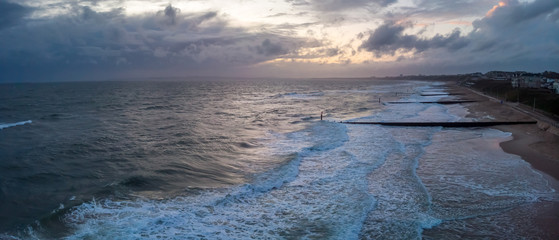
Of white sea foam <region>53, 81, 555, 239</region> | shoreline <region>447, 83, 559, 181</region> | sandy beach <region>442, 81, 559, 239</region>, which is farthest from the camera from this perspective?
shoreline <region>447, 83, 559, 181</region>

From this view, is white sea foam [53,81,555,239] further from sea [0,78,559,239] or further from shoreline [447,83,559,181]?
shoreline [447,83,559,181]

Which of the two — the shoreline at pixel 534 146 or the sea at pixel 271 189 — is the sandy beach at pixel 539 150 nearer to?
the shoreline at pixel 534 146

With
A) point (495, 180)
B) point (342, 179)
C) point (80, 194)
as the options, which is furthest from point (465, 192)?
point (80, 194)

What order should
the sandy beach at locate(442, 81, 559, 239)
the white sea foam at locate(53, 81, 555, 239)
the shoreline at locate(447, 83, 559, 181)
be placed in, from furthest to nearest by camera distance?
1. the shoreline at locate(447, 83, 559, 181)
2. the sandy beach at locate(442, 81, 559, 239)
3. the white sea foam at locate(53, 81, 555, 239)

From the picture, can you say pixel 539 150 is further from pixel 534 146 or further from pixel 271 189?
pixel 271 189

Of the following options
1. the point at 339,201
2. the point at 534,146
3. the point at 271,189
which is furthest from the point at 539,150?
the point at 271,189

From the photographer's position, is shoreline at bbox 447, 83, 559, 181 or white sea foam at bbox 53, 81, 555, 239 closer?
white sea foam at bbox 53, 81, 555, 239

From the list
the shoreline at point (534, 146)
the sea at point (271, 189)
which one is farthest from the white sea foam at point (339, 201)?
the shoreline at point (534, 146)

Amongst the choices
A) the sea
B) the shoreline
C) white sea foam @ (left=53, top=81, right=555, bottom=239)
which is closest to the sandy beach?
the shoreline

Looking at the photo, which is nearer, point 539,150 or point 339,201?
point 339,201

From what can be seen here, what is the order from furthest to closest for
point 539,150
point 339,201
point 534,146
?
point 534,146 → point 539,150 → point 339,201

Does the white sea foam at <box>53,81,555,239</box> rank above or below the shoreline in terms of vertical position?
below

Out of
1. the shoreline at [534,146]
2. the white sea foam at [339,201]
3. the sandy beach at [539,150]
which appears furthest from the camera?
the shoreline at [534,146]
